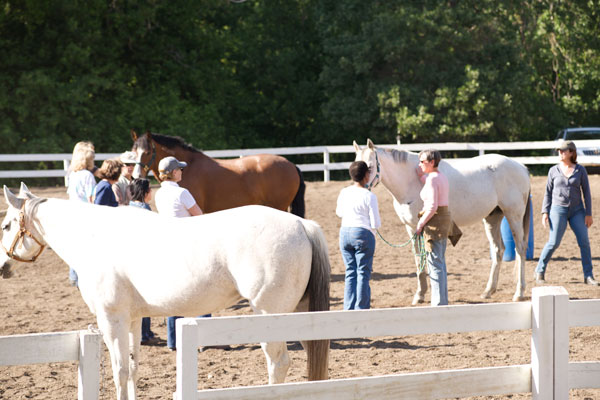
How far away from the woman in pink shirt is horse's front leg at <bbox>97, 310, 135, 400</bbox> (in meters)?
Answer: 3.78

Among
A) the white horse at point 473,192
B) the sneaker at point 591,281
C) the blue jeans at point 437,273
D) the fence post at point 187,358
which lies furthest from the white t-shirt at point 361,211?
the fence post at point 187,358

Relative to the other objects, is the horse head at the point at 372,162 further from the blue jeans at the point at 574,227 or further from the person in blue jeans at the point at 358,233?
the blue jeans at the point at 574,227

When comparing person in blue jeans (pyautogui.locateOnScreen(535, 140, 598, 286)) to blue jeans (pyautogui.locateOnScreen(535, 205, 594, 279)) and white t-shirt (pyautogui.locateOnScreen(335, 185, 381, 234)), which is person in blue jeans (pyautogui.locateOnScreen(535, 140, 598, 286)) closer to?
blue jeans (pyautogui.locateOnScreen(535, 205, 594, 279))

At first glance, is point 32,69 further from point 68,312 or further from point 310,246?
point 310,246

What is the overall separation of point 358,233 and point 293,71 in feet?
70.5

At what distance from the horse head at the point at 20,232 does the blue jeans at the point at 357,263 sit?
3.05 meters

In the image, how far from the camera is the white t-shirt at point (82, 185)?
818 cm

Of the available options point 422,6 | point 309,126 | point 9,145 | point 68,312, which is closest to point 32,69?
point 9,145

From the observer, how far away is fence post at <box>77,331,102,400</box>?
350cm

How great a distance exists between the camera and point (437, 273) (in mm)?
7762

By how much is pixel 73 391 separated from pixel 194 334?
272cm

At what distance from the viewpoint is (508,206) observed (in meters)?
9.15

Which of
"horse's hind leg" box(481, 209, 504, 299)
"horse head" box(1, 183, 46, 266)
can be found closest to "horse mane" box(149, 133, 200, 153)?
"horse head" box(1, 183, 46, 266)

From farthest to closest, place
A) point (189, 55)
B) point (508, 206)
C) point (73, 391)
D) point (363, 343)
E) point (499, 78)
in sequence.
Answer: point (189, 55) → point (499, 78) → point (508, 206) → point (363, 343) → point (73, 391)
